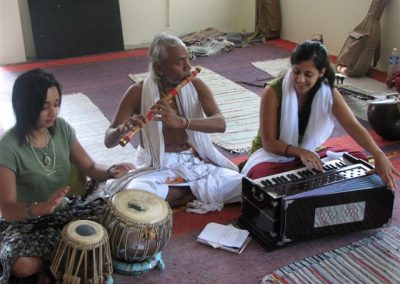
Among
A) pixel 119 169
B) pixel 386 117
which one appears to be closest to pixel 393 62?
pixel 386 117

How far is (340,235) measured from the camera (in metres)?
2.29

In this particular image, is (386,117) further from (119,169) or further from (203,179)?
(119,169)

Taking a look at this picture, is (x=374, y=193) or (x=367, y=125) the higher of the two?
(x=374, y=193)

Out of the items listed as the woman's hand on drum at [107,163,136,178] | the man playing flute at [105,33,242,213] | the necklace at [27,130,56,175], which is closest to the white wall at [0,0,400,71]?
the man playing flute at [105,33,242,213]

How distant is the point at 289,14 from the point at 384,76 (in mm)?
1688

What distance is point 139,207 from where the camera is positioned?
1896 millimetres

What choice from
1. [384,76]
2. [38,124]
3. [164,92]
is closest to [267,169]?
[164,92]

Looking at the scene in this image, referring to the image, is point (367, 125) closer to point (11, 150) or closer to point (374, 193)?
point (374, 193)

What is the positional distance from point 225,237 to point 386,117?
5.09 ft

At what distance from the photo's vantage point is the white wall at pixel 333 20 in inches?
188

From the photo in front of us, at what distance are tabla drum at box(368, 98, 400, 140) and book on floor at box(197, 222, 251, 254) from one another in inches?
57.5

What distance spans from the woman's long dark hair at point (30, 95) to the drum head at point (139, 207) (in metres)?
0.41

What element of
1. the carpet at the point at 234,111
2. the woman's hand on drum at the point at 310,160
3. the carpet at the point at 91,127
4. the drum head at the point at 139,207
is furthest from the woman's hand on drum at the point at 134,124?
the carpet at the point at 234,111

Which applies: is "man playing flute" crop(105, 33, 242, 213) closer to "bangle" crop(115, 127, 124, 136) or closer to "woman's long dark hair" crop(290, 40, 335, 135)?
"bangle" crop(115, 127, 124, 136)
